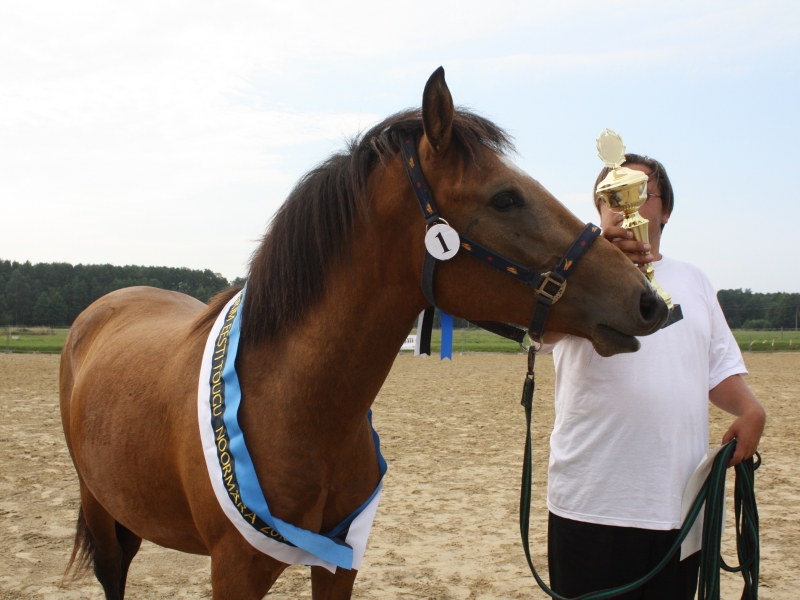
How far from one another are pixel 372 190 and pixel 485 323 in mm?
514

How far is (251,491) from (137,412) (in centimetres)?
77

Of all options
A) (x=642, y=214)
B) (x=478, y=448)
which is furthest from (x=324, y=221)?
(x=478, y=448)

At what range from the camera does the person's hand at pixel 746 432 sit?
192 centimetres

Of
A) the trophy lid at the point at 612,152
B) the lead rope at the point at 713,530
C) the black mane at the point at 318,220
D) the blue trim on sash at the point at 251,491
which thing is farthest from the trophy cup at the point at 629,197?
the blue trim on sash at the point at 251,491

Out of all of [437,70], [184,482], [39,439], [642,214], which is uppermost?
[437,70]

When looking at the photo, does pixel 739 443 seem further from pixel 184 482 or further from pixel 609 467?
pixel 184 482

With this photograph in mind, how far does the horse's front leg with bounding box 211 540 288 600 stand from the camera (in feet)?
5.83

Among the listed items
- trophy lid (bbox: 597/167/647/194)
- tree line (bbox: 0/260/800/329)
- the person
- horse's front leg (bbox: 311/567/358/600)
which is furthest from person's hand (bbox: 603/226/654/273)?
tree line (bbox: 0/260/800/329)

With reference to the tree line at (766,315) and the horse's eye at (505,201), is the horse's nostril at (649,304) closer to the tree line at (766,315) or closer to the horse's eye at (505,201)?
the horse's eye at (505,201)

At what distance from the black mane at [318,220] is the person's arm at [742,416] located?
1.14 meters

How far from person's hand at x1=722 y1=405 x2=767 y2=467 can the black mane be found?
3.91 ft

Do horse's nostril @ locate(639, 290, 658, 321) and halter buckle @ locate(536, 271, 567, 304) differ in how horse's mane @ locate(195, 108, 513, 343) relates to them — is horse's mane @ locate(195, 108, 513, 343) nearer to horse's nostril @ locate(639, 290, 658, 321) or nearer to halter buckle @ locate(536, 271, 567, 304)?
halter buckle @ locate(536, 271, 567, 304)

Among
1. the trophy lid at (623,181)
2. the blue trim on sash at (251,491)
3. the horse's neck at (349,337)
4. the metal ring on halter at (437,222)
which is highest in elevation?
the trophy lid at (623,181)

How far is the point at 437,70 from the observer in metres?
1.49
